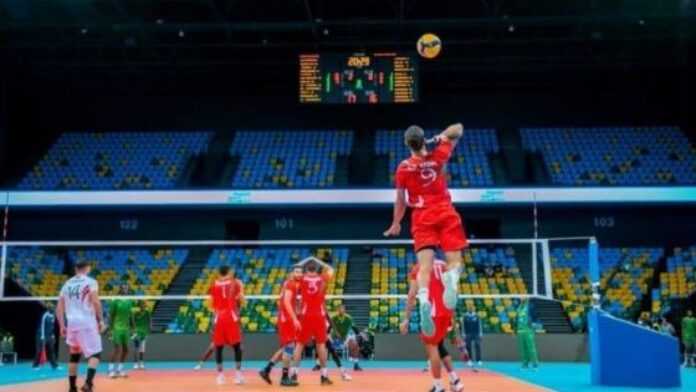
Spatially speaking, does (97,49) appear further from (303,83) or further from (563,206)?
(563,206)

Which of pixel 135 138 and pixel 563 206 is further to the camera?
pixel 135 138

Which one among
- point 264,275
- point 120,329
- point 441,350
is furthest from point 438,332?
point 264,275

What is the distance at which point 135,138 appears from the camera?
1266 inches

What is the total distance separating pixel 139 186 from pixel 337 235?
7379 mm

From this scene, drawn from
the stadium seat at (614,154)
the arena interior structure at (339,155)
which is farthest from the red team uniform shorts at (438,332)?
the stadium seat at (614,154)

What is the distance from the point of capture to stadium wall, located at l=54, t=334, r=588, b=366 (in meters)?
23.1

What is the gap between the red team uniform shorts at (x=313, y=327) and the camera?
12.7 meters

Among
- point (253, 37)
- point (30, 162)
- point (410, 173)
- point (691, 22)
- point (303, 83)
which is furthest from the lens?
point (30, 162)

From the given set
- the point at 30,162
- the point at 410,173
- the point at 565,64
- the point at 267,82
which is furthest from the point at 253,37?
the point at 410,173

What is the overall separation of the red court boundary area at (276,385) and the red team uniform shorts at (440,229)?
472cm

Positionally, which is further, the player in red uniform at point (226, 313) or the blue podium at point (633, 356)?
the player in red uniform at point (226, 313)

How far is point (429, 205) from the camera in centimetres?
A: 763

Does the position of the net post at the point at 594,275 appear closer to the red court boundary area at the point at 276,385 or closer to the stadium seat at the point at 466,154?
the red court boundary area at the point at 276,385

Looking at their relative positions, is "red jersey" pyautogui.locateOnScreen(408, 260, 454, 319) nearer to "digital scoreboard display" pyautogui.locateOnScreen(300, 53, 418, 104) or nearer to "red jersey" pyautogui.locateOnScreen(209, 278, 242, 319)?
"red jersey" pyautogui.locateOnScreen(209, 278, 242, 319)
